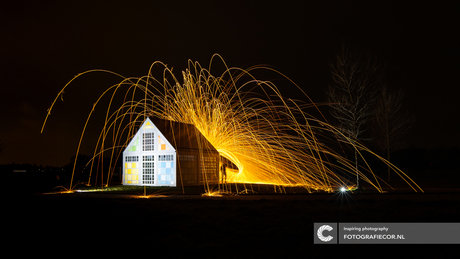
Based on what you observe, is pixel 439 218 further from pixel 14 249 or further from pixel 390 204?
pixel 14 249

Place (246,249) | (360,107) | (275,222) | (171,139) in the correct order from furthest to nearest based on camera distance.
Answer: (171,139) < (360,107) < (275,222) < (246,249)

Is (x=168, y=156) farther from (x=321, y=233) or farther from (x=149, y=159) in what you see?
(x=321, y=233)

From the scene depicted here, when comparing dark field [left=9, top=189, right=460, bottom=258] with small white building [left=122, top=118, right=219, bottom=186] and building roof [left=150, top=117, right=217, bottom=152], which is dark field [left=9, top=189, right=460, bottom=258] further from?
building roof [left=150, top=117, right=217, bottom=152]

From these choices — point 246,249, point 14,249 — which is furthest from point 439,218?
point 14,249

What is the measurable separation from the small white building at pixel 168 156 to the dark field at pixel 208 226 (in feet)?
34.2

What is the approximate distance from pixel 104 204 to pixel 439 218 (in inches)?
475

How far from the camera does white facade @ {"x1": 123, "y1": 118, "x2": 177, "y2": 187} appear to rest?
2486cm

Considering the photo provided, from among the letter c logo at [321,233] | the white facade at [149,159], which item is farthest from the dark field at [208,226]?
the white facade at [149,159]

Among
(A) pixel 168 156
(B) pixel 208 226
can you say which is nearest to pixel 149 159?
(A) pixel 168 156

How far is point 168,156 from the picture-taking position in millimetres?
24938

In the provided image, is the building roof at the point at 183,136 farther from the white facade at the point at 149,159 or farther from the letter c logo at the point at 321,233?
the letter c logo at the point at 321,233

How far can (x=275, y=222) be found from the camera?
1003 centimetres

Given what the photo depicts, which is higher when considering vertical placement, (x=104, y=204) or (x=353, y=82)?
(x=353, y=82)

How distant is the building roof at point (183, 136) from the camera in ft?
83.0
